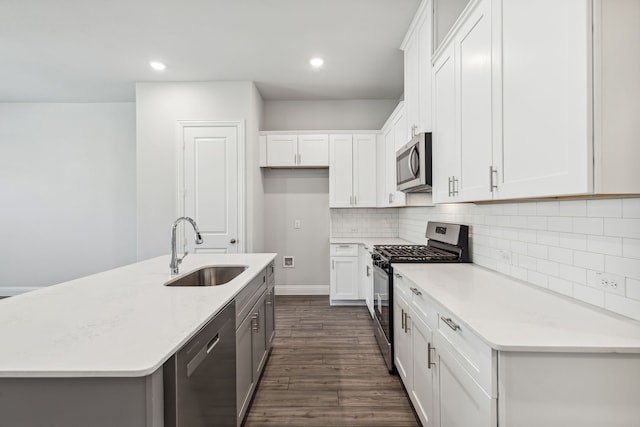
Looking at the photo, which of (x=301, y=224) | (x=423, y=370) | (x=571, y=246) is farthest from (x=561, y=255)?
(x=301, y=224)

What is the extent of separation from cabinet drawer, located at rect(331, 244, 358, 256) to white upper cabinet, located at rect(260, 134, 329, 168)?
1169 mm

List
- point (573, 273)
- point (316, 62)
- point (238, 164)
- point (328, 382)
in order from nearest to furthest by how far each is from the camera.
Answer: point (573, 273) → point (328, 382) → point (316, 62) → point (238, 164)

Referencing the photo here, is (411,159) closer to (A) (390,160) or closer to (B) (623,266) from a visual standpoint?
(A) (390,160)

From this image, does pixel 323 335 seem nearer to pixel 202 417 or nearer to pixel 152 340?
pixel 202 417

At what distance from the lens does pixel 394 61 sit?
11.6ft

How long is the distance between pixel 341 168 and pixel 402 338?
8.89 ft

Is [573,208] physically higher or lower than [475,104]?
lower

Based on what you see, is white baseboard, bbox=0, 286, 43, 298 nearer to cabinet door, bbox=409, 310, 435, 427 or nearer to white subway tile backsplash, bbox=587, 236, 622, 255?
cabinet door, bbox=409, 310, 435, 427

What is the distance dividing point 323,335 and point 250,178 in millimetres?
2067

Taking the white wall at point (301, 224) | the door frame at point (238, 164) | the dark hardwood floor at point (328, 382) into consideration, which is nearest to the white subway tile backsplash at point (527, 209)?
the dark hardwood floor at point (328, 382)

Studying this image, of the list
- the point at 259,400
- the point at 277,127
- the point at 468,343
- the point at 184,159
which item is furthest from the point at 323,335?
the point at 277,127

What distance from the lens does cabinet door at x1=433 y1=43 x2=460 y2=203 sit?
195 cm

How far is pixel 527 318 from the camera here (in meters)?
1.20

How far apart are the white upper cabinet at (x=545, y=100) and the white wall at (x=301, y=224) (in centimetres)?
304
